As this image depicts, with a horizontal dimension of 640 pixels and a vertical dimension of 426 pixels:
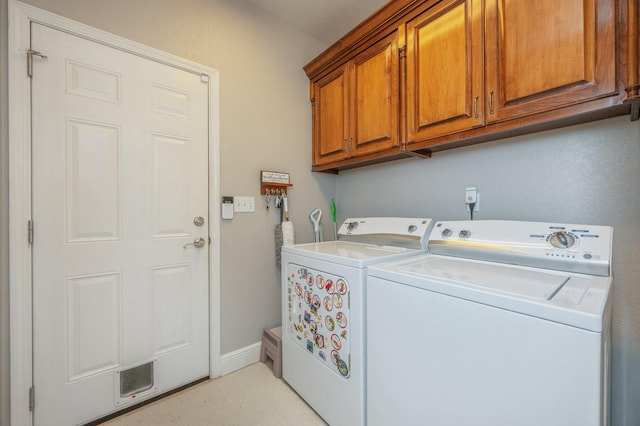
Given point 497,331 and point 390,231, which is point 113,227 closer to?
point 390,231

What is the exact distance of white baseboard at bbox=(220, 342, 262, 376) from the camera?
181 centimetres

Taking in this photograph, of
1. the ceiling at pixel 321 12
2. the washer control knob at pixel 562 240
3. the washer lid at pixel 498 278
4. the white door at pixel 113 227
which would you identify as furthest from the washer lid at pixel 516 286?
the ceiling at pixel 321 12

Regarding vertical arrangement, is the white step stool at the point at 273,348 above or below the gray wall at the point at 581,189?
below

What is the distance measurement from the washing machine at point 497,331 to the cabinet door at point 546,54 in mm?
534

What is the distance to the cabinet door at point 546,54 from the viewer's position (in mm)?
958

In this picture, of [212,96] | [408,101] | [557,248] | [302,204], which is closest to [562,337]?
[557,248]

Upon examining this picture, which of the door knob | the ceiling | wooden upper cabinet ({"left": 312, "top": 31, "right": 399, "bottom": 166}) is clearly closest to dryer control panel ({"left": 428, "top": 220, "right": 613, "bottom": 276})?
wooden upper cabinet ({"left": 312, "top": 31, "right": 399, "bottom": 166})

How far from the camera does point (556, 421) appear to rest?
0.65 metres

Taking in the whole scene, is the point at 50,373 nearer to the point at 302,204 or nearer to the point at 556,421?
the point at 302,204

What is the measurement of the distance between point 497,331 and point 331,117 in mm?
1779

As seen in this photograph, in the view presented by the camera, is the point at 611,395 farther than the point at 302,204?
No

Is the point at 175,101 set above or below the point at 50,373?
above

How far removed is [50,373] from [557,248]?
2403mm

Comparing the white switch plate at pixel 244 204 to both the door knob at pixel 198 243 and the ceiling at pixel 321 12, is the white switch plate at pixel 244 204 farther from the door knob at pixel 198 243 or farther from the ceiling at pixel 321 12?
the ceiling at pixel 321 12
